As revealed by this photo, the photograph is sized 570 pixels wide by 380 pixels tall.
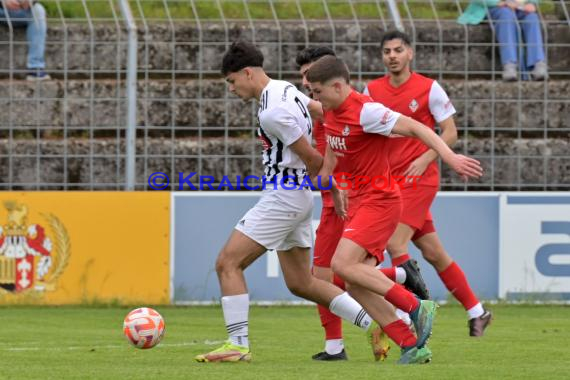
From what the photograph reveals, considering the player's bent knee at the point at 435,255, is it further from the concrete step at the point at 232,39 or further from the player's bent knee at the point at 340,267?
the concrete step at the point at 232,39

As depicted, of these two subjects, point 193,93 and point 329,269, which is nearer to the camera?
point 329,269

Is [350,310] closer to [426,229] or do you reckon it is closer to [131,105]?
[426,229]

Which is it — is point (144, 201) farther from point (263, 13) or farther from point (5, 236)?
point (263, 13)

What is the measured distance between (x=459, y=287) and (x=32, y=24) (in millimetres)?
5787

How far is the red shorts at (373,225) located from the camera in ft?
25.9

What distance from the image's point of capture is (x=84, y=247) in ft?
42.3

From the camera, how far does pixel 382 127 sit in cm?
770

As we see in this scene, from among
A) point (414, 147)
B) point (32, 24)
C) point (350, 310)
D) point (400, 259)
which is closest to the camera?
point (350, 310)

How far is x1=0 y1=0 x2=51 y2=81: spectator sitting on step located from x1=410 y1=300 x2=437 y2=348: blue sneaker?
22.7 feet

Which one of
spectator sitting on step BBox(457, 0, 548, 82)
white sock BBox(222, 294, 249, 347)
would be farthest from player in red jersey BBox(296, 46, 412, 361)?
spectator sitting on step BBox(457, 0, 548, 82)

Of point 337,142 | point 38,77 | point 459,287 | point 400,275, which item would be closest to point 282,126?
point 337,142

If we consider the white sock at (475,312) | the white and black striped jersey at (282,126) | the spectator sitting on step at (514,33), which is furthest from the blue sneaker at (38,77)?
the white and black striped jersey at (282,126)

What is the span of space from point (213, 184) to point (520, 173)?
3.07 m

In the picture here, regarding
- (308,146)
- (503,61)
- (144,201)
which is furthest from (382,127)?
(503,61)
